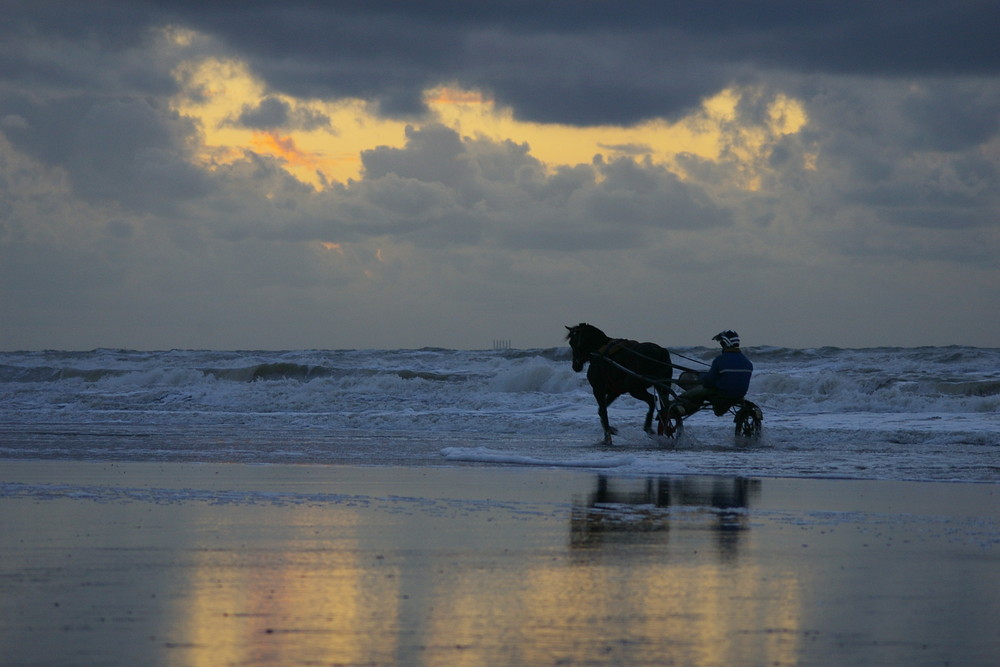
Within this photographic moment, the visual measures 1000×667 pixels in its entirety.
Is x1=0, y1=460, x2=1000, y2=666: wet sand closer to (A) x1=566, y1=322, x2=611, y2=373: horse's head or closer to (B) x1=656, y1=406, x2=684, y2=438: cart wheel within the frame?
(B) x1=656, y1=406, x2=684, y2=438: cart wheel

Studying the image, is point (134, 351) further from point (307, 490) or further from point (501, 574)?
point (501, 574)

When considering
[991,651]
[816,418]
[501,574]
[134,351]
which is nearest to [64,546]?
[501,574]

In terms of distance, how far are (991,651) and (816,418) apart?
17906 millimetres

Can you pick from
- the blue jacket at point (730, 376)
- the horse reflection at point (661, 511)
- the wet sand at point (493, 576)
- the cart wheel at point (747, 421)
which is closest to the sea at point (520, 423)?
the cart wheel at point (747, 421)

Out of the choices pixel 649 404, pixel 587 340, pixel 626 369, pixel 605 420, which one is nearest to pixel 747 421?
pixel 649 404

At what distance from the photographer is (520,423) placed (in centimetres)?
2234

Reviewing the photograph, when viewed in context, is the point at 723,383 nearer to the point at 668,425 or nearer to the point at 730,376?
the point at 730,376

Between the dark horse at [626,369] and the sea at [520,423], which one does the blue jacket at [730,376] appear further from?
the dark horse at [626,369]

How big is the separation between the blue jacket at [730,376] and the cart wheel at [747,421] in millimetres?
302

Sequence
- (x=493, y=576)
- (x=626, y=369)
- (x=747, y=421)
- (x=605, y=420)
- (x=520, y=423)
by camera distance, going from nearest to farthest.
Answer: (x=493, y=576) < (x=747, y=421) < (x=605, y=420) < (x=626, y=369) < (x=520, y=423)

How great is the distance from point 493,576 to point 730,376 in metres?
11.1

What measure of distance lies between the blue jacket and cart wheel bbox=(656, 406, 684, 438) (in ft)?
2.68

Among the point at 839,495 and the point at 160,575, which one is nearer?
the point at 160,575

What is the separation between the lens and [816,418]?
887 inches
